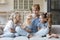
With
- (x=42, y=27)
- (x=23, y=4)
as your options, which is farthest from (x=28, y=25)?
(x=23, y=4)

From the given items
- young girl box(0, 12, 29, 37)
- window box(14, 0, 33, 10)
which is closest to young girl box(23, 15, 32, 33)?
young girl box(0, 12, 29, 37)

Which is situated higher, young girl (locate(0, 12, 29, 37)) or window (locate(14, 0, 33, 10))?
window (locate(14, 0, 33, 10))

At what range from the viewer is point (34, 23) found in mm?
3496

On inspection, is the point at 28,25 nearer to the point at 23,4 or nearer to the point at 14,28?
the point at 14,28

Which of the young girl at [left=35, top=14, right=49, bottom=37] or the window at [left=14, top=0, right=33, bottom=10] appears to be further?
the window at [left=14, top=0, right=33, bottom=10]

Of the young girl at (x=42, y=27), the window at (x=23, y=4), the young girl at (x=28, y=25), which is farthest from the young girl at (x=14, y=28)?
the window at (x=23, y=4)

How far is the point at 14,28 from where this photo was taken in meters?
3.44

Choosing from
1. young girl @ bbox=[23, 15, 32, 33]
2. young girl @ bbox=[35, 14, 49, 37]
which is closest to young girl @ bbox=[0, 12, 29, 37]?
young girl @ bbox=[23, 15, 32, 33]

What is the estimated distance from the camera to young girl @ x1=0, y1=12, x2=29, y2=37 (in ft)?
11.0

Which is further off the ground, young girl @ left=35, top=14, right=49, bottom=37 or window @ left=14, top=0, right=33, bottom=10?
window @ left=14, top=0, right=33, bottom=10

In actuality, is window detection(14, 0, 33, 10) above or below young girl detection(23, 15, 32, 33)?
above

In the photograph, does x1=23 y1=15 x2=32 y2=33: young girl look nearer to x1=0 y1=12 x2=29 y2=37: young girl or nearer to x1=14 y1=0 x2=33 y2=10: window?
x1=0 y1=12 x2=29 y2=37: young girl

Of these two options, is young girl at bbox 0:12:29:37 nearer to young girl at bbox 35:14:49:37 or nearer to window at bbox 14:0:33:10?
young girl at bbox 35:14:49:37

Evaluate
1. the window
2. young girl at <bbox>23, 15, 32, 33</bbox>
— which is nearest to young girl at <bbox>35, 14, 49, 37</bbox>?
young girl at <bbox>23, 15, 32, 33</bbox>
